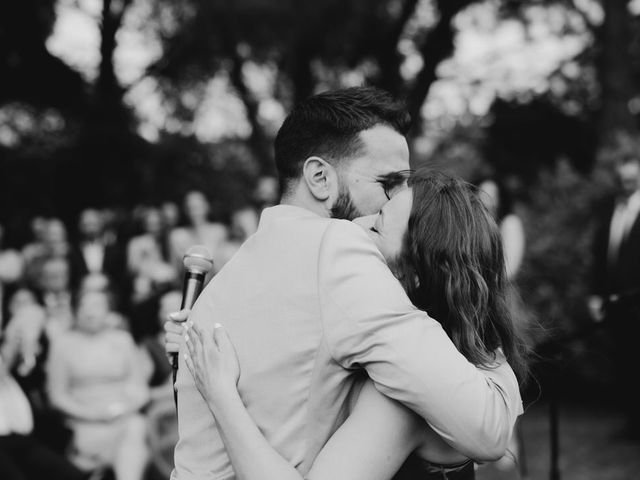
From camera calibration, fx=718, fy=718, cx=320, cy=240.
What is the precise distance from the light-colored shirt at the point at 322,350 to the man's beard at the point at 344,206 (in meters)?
0.17

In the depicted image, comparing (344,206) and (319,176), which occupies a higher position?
(319,176)

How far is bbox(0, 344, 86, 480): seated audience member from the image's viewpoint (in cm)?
477

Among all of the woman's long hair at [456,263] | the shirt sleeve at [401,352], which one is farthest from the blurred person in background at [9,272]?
the shirt sleeve at [401,352]

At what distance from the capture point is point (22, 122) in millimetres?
13188

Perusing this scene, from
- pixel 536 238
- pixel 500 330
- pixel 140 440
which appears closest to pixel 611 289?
pixel 536 238

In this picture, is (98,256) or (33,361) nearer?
(33,361)

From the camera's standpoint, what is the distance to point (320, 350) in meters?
1.73

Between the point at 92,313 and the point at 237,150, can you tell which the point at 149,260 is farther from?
the point at 237,150

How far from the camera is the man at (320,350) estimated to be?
163 centimetres

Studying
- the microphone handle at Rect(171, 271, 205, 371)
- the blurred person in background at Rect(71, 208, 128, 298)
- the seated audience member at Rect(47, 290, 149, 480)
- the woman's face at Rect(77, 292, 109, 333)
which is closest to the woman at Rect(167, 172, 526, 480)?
the microphone handle at Rect(171, 271, 205, 371)

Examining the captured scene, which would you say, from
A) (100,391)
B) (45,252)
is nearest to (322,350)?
(100,391)

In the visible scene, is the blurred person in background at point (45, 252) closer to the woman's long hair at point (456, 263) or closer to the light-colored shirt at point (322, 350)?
the light-colored shirt at point (322, 350)

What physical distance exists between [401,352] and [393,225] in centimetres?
50

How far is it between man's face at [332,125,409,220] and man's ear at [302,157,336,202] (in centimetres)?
3
